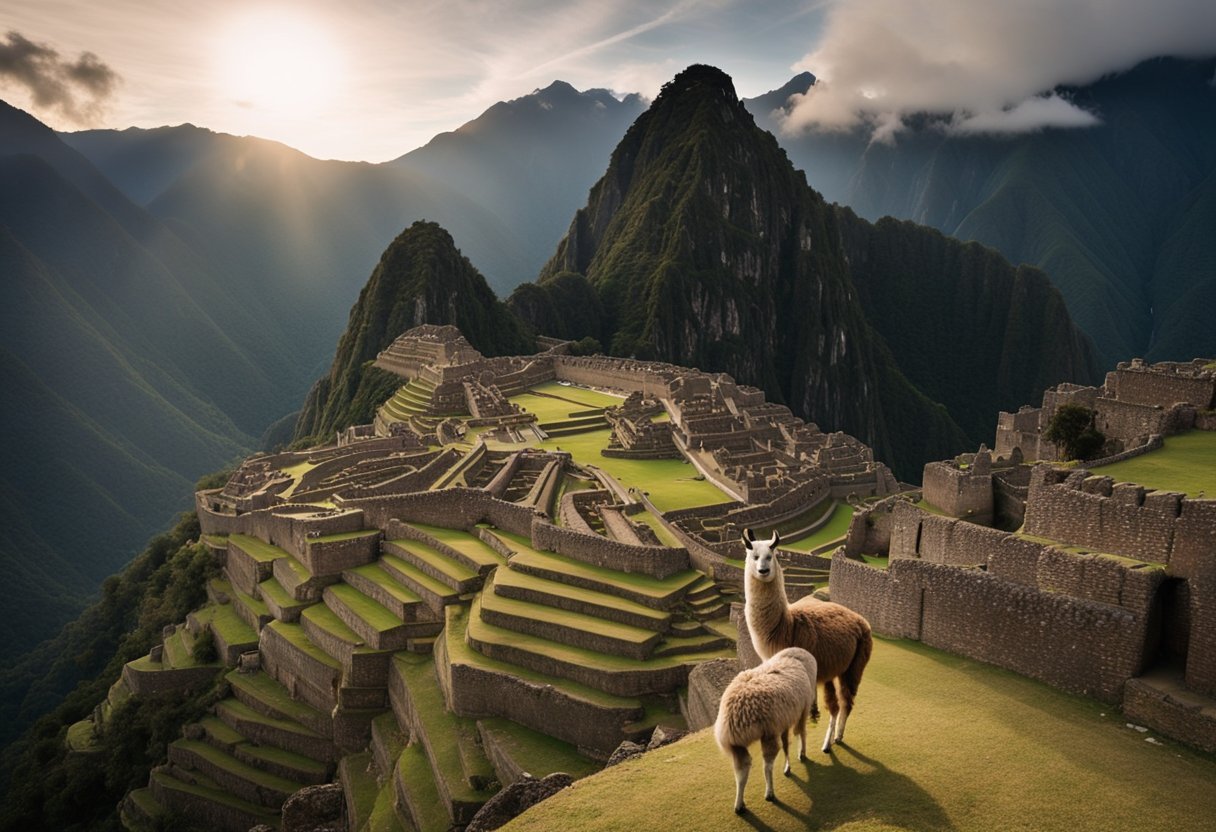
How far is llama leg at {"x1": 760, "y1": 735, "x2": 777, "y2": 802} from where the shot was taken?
24.6 ft

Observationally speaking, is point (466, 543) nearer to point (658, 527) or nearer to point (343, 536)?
point (343, 536)

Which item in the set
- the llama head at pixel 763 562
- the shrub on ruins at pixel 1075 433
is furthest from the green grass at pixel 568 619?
the shrub on ruins at pixel 1075 433

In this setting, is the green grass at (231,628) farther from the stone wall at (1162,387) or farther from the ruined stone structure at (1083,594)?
the stone wall at (1162,387)

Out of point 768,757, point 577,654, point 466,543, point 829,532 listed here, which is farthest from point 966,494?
point 466,543

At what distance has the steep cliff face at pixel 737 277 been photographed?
13812 centimetres

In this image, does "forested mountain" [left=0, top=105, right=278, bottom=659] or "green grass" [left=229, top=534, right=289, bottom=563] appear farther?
A: "forested mountain" [left=0, top=105, right=278, bottom=659]

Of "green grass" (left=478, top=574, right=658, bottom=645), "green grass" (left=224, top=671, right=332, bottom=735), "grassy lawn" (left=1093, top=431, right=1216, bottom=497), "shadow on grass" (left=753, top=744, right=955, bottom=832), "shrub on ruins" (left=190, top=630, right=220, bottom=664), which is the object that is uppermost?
"grassy lawn" (left=1093, top=431, right=1216, bottom=497)

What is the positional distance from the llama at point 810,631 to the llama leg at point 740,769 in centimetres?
121

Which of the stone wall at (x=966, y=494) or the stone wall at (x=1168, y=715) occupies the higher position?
the stone wall at (x=966, y=494)

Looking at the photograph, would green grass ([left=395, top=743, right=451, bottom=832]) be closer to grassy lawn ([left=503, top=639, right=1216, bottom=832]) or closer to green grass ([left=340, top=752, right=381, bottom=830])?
green grass ([left=340, top=752, right=381, bottom=830])

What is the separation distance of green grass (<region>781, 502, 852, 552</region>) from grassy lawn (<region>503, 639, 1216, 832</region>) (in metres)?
13.5

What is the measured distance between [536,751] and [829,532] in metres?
13.5

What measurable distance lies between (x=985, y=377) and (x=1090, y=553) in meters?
179

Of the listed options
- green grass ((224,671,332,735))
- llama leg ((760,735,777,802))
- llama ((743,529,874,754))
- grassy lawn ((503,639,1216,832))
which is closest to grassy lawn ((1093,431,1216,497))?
grassy lawn ((503,639,1216,832))
